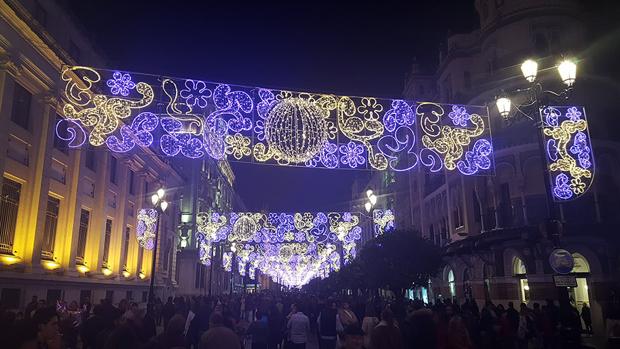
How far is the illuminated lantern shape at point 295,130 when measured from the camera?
55.0 ft

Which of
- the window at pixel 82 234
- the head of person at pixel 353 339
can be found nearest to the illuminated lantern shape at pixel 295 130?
the head of person at pixel 353 339

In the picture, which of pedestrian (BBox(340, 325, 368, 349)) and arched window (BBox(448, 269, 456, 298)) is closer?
pedestrian (BBox(340, 325, 368, 349))

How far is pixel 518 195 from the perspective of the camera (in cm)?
3064

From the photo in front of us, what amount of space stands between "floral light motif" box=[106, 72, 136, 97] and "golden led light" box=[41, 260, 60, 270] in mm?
11568

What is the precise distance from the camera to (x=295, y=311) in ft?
47.8

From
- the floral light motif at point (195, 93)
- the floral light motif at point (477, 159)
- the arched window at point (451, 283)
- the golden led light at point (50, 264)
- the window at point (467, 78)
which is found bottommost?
the arched window at point (451, 283)

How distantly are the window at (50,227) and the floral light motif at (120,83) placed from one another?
10.8 metres

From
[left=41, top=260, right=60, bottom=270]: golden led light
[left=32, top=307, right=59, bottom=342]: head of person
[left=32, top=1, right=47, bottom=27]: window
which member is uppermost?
[left=32, top=1, right=47, bottom=27]: window

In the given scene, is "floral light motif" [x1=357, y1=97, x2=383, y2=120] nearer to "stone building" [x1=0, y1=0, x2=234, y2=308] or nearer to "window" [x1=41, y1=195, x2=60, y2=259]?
"stone building" [x1=0, y1=0, x2=234, y2=308]

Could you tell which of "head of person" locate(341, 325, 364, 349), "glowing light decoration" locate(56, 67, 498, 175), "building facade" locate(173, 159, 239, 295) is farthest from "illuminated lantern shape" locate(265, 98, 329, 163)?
"building facade" locate(173, 159, 239, 295)

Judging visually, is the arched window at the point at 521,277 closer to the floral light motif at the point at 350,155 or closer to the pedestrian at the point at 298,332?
the floral light motif at the point at 350,155

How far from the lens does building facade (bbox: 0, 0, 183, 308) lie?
19812 mm

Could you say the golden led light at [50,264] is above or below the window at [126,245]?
below

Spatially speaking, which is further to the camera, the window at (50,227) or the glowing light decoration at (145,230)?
the glowing light decoration at (145,230)
